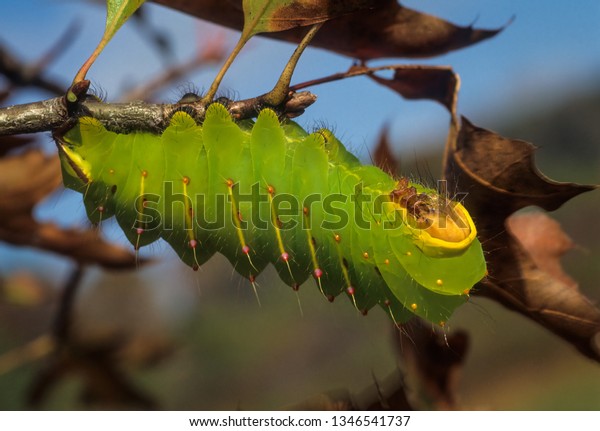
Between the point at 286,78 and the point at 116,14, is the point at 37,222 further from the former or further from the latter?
the point at 286,78

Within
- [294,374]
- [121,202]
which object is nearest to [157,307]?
[294,374]

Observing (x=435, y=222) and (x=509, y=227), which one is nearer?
(x=435, y=222)

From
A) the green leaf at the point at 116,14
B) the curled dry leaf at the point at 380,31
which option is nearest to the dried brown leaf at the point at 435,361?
the curled dry leaf at the point at 380,31

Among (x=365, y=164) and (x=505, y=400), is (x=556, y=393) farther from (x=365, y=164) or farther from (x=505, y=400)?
(x=365, y=164)

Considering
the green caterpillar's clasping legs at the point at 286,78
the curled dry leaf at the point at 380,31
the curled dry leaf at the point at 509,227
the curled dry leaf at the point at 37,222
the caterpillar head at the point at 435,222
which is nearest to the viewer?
the green caterpillar's clasping legs at the point at 286,78

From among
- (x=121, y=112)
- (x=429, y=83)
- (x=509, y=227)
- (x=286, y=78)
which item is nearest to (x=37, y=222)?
(x=121, y=112)

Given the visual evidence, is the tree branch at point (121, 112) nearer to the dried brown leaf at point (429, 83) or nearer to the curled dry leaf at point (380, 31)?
the curled dry leaf at point (380, 31)

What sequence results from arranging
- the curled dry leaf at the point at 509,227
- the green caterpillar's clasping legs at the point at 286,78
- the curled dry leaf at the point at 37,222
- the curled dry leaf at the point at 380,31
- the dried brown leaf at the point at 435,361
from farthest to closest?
1. the curled dry leaf at the point at 37,222
2. the dried brown leaf at the point at 435,361
3. the curled dry leaf at the point at 380,31
4. the curled dry leaf at the point at 509,227
5. the green caterpillar's clasping legs at the point at 286,78
